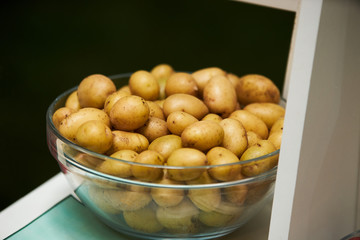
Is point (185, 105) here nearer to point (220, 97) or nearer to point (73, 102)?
point (220, 97)

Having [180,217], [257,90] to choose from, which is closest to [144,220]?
[180,217]

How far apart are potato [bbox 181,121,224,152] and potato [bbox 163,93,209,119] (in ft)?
0.30

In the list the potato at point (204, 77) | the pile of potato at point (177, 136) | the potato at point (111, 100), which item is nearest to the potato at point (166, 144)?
the pile of potato at point (177, 136)

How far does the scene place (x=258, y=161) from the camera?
50 cm

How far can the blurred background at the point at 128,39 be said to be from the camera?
5.99ft

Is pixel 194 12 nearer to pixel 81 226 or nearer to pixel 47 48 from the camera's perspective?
pixel 47 48

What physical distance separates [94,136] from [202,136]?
15 centimetres

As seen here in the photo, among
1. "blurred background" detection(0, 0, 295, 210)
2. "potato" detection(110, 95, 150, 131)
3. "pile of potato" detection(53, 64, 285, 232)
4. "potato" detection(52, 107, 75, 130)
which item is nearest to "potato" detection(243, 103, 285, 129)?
"pile of potato" detection(53, 64, 285, 232)

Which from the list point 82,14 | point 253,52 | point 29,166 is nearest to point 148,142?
point 29,166

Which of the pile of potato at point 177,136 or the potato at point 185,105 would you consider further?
the potato at point 185,105

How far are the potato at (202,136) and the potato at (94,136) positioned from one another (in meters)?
0.11

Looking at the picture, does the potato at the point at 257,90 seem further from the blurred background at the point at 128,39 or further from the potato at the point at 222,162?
the blurred background at the point at 128,39

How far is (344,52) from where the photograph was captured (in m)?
0.38

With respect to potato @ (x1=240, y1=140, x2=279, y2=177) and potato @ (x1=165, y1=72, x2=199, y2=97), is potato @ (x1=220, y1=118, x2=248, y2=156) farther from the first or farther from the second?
potato @ (x1=165, y1=72, x2=199, y2=97)
